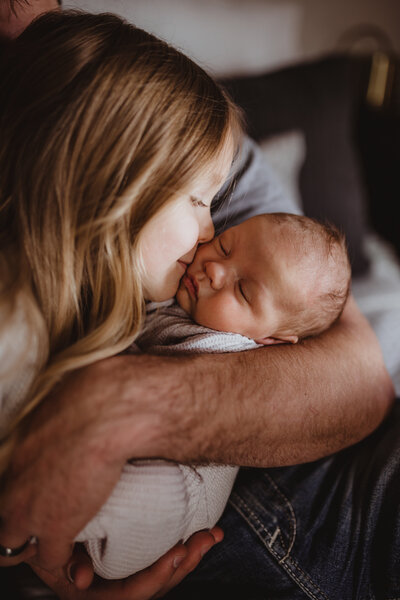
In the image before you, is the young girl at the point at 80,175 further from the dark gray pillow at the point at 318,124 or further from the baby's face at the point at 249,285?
the dark gray pillow at the point at 318,124

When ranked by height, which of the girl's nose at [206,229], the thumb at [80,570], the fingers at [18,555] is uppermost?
the girl's nose at [206,229]

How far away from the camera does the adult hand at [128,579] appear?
696mm

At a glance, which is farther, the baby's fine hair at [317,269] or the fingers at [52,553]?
the baby's fine hair at [317,269]

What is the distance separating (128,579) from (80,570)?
0.09 metres

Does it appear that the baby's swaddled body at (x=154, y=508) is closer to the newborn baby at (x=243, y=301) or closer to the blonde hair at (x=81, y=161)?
the newborn baby at (x=243, y=301)

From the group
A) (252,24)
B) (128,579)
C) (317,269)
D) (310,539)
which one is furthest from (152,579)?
(252,24)

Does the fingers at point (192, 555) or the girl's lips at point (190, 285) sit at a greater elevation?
the girl's lips at point (190, 285)

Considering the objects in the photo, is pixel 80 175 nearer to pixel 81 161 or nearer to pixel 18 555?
pixel 81 161

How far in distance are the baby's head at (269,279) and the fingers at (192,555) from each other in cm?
38

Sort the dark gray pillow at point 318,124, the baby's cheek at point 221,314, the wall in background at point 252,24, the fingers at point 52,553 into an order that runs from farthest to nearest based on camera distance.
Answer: the wall in background at point 252,24 → the dark gray pillow at point 318,124 → the baby's cheek at point 221,314 → the fingers at point 52,553

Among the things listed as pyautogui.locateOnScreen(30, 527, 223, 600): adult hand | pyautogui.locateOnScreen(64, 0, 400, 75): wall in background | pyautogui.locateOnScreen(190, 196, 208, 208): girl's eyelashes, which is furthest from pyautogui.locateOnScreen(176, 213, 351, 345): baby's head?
pyautogui.locateOnScreen(64, 0, 400, 75): wall in background

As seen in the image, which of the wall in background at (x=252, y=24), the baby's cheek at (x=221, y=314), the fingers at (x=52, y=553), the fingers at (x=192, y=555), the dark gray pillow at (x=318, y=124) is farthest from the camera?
the wall in background at (x=252, y=24)

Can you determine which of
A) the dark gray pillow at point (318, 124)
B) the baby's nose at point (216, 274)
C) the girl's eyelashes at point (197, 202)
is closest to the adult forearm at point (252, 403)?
the baby's nose at point (216, 274)

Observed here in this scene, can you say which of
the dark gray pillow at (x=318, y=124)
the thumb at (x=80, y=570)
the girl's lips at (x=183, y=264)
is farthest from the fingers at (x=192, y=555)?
the dark gray pillow at (x=318, y=124)
